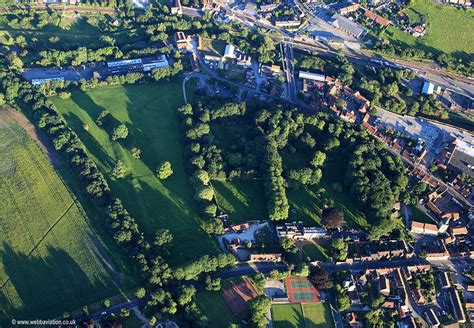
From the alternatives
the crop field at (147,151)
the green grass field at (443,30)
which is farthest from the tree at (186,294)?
the green grass field at (443,30)

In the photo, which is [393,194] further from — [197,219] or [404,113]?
[197,219]

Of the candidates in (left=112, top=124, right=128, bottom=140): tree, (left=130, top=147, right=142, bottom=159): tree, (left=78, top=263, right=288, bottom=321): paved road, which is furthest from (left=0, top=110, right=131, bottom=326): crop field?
(left=130, top=147, right=142, bottom=159): tree

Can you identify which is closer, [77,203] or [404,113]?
[77,203]

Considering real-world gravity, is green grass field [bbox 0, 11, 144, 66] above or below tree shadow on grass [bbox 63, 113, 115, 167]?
above

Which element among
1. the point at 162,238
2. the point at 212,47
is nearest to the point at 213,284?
the point at 162,238

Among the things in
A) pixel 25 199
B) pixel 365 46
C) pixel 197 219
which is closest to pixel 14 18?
pixel 25 199

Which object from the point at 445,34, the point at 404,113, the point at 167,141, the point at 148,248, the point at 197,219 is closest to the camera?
the point at 148,248

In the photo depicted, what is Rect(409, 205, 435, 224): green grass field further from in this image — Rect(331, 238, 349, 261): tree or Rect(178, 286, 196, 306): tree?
Rect(178, 286, 196, 306): tree
